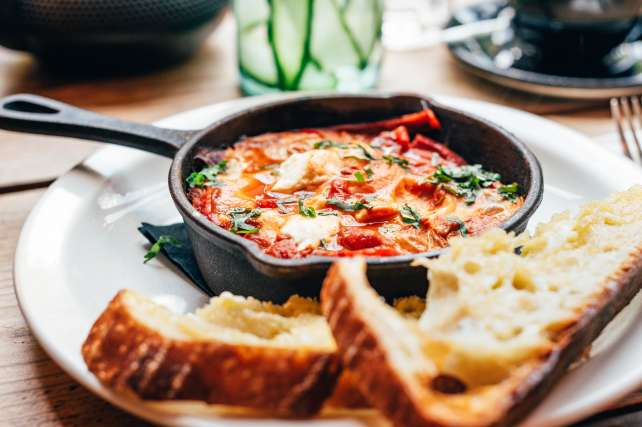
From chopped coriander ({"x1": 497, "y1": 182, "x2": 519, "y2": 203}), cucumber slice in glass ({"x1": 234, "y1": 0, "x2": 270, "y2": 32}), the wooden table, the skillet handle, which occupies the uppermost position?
cucumber slice in glass ({"x1": 234, "y1": 0, "x2": 270, "y2": 32})

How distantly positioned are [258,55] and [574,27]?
1831mm

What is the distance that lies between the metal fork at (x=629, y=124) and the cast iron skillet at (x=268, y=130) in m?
0.86

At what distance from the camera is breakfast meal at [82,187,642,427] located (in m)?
1.50

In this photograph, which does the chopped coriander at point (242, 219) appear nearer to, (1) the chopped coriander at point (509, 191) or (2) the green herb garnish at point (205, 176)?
(2) the green herb garnish at point (205, 176)

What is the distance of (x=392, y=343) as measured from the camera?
1.52 m

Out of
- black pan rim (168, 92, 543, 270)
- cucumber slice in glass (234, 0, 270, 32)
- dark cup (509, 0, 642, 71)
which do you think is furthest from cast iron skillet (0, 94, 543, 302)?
dark cup (509, 0, 642, 71)

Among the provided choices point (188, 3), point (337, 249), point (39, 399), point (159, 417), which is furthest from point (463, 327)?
point (188, 3)

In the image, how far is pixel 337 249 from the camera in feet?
7.04

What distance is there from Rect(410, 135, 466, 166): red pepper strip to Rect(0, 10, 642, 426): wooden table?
3.78ft

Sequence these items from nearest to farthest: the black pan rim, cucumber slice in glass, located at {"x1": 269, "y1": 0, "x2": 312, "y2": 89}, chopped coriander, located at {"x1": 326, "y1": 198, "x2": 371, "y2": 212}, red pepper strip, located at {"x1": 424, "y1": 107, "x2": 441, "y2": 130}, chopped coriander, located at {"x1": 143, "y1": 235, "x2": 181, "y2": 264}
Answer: the black pan rim → chopped coriander, located at {"x1": 326, "y1": 198, "x2": 371, "y2": 212} → chopped coriander, located at {"x1": 143, "y1": 235, "x2": 181, "y2": 264} → red pepper strip, located at {"x1": 424, "y1": 107, "x2": 441, "y2": 130} → cucumber slice in glass, located at {"x1": 269, "y1": 0, "x2": 312, "y2": 89}

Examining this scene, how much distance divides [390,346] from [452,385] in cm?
19

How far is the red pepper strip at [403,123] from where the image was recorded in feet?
9.52

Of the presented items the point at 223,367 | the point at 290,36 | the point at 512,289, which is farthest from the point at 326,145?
the point at 223,367

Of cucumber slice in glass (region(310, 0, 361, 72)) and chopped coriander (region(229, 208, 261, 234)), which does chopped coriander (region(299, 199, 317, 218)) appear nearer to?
chopped coriander (region(229, 208, 261, 234))
